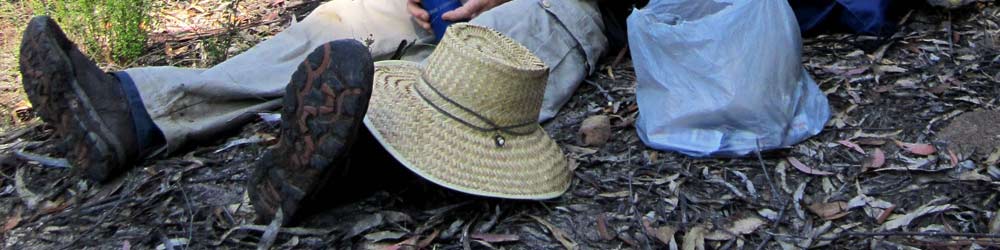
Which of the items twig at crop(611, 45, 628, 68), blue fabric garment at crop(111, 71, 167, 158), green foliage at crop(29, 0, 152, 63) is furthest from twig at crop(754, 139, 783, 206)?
green foliage at crop(29, 0, 152, 63)

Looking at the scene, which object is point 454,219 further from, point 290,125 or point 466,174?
point 290,125

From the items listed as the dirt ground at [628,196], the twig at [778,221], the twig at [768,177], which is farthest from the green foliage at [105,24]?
the twig at [778,221]

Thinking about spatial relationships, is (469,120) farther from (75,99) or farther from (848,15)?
(848,15)

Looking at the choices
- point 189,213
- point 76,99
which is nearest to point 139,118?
point 76,99

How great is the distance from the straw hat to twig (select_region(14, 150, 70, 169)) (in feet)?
2.81

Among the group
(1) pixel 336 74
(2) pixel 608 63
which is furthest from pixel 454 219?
(2) pixel 608 63

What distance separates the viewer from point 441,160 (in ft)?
→ 6.72

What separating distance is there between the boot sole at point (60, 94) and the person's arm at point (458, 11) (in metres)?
0.94

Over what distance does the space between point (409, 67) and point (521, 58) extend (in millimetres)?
291

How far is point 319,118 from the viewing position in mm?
1812

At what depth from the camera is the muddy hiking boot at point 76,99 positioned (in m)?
2.20

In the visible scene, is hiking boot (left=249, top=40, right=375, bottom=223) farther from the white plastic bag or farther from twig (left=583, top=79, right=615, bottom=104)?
twig (left=583, top=79, right=615, bottom=104)

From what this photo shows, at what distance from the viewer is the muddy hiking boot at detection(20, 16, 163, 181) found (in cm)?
220

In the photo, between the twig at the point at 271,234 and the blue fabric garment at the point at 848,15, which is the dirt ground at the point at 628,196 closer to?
the twig at the point at 271,234
